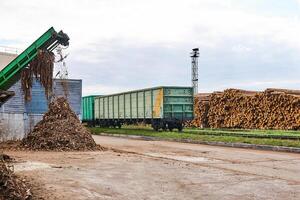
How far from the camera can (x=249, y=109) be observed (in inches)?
1272

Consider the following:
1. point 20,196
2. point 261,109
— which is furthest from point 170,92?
point 20,196

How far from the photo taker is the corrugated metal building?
2019 cm

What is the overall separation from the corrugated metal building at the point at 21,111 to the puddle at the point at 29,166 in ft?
24.9

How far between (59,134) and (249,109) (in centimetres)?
1861

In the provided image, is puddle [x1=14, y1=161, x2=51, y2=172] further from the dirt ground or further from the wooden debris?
the wooden debris

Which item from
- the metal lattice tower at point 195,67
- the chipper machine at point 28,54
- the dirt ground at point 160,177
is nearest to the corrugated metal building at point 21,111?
the chipper machine at point 28,54

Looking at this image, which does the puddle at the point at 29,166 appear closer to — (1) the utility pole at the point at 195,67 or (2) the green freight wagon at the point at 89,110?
(2) the green freight wagon at the point at 89,110

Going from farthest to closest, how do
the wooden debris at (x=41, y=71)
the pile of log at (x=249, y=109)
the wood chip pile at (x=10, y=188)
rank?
the pile of log at (x=249, y=109) → the wooden debris at (x=41, y=71) → the wood chip pile at (x=10, y=188)

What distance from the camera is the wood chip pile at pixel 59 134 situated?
16.5m

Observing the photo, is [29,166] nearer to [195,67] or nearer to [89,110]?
[89,110]

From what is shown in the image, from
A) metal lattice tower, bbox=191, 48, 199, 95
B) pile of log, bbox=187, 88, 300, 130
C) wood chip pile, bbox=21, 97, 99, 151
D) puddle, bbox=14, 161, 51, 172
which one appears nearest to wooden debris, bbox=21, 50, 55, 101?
wood chip pile, bbox=21, 97, 99, 151

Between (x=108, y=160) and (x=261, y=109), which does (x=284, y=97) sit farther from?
(x=108, y=160)

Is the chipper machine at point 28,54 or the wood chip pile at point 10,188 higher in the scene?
the chipper machine at point 28,54

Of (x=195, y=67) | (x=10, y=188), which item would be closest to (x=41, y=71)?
(x=10, y=188)
